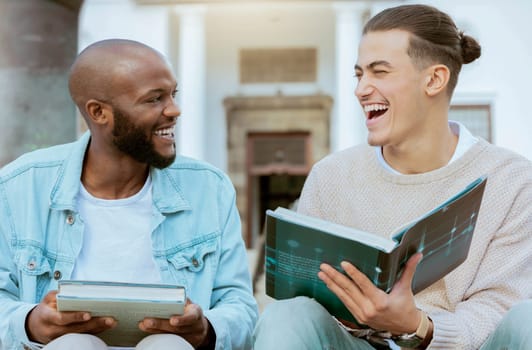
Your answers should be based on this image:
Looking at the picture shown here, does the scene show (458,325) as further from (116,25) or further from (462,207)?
(116,25)

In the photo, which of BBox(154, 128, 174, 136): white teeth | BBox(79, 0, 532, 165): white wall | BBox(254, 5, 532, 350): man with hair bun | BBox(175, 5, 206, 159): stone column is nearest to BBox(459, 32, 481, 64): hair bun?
BBox(254, 5, 532, 350): man with hair bun

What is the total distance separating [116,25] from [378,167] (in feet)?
42.8

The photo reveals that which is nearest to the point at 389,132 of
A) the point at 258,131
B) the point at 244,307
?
the point at 244,307

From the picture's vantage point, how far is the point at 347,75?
48.3 feet

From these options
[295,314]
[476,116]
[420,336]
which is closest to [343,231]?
[295,314]

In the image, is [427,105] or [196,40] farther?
[196,40]

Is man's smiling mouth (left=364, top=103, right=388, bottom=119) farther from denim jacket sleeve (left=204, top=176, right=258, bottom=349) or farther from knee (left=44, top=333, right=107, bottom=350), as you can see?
knee (left=44, top=333, right=107, bottom=350)

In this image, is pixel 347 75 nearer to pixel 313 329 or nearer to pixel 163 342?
pixel 313 329

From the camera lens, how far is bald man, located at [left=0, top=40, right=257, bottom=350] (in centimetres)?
265

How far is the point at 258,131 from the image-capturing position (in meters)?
16.5

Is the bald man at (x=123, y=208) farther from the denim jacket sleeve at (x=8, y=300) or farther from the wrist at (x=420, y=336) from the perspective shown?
the wrist at (x=420, y=336)

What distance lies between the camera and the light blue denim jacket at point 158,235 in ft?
8.64

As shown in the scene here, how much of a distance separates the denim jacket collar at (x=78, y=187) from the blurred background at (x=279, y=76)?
34.1 feet

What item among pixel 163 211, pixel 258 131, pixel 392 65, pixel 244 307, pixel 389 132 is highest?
pixel 392 65
